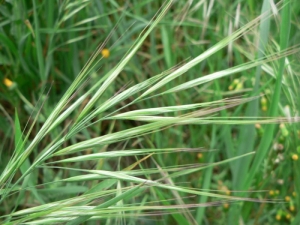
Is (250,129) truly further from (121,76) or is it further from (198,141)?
(121,76)

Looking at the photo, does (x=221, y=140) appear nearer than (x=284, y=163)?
No

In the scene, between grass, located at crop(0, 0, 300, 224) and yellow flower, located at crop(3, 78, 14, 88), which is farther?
yellow flower, located at crop(3, 78, 14, 88)

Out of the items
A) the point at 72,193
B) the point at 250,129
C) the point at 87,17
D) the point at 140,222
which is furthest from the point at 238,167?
the point at 87,17

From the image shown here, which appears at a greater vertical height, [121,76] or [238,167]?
[121,76]

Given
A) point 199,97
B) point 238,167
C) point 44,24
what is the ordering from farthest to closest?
point 199,97
point 44,24
point 238,167

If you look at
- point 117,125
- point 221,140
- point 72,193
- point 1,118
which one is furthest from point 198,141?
point 1,118

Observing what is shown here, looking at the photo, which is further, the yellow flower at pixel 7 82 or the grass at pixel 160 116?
the yellow flower at pixel 7 82

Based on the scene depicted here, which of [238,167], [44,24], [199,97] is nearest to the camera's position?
[238,167]

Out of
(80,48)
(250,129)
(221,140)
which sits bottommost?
(221,140)

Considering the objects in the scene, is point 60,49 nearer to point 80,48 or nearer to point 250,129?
point 80,48
